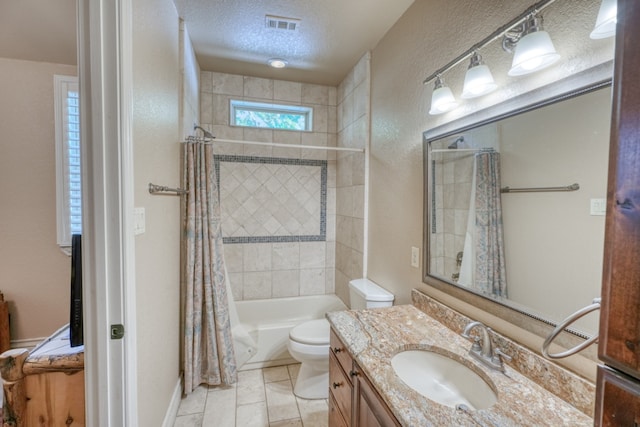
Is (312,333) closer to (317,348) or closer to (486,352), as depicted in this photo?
(317,348)

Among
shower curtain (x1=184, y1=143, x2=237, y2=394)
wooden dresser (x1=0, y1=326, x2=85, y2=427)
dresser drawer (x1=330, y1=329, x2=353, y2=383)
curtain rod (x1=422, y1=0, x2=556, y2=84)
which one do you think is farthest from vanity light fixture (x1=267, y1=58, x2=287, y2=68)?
wooden dresser (x1=0, y1=326, x2=85, y2=427)

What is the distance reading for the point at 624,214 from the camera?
0.36 m

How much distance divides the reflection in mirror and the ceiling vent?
4.45 feet

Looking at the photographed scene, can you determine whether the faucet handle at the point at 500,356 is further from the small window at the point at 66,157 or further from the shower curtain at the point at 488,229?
the small window at the point at 66,157

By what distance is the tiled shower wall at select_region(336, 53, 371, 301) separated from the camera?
2369 millimetres

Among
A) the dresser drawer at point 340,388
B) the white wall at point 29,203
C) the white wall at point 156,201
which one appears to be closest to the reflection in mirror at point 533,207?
the dresser drawer at point 340,388

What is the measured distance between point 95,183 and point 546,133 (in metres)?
1.56

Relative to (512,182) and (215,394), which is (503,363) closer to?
(512,182)

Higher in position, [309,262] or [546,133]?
[546,133]

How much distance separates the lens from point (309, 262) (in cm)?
307

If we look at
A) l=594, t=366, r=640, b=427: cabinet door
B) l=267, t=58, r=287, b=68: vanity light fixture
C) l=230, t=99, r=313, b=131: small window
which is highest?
l=267, t=58, r=287, b=68: vanity light fixture

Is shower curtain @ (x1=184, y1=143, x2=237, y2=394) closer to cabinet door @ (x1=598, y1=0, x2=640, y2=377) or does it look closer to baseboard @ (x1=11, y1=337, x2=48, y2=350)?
baseboard @ (x1=11, y1=337, x2=48, y2=350)

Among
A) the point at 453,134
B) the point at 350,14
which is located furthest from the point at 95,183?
the point at 350,14

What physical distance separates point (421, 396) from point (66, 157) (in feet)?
10.1
